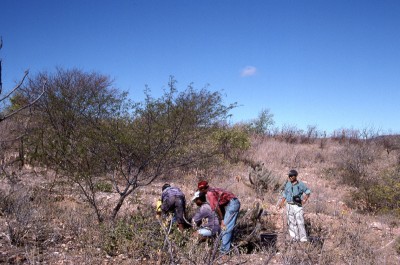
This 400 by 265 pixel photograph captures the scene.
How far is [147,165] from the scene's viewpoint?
7359mm

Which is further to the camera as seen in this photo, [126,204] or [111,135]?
[126,204]

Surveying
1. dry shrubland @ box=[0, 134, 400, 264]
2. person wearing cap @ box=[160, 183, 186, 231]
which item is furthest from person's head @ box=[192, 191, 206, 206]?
dry shrubland @ box=[0, 134, 400, 264]

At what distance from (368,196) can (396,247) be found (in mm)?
4149

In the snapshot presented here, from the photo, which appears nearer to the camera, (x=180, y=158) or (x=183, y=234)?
(x=183, y=234)

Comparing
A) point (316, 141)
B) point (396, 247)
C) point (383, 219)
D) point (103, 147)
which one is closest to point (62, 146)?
point (103, 147)

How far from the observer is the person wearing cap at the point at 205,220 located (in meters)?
6.13

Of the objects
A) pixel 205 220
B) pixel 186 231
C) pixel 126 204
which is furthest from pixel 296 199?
pixel 126 204

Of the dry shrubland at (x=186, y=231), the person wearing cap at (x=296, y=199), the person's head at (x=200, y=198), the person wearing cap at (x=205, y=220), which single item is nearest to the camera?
the dry shrubland at (x=186, y=231)

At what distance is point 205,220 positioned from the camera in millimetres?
6672

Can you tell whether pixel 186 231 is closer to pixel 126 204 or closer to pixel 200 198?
pixel 200 198

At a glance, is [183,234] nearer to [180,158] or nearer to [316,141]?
[180,158]

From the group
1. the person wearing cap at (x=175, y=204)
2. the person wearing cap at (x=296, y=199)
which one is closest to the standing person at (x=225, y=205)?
the person wearing cap at (x=175, y=204)

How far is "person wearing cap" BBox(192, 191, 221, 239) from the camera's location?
20.1ft

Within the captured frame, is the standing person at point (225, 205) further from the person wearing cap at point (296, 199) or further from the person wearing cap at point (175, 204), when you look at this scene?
the person wearing cap at point (296, 199)
